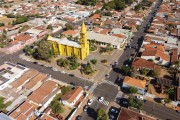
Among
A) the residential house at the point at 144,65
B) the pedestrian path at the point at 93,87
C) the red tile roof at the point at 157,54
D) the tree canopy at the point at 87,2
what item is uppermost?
the tree canopy at the point at 87,2

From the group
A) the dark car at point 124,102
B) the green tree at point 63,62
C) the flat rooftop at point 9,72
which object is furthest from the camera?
the green tree at point 63,62

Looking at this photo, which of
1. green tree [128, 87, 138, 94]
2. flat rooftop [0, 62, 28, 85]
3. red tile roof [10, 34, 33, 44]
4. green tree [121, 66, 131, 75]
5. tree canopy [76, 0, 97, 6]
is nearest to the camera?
green tree [128, 87, 138, 94]

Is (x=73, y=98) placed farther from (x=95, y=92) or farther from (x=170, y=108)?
(x=170, y=108)

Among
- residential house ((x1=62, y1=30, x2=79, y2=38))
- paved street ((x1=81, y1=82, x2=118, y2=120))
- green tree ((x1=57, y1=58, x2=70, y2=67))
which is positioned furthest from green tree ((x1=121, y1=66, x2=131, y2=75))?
residential house ((x1=62, y1=30, x2=79, y2=38))

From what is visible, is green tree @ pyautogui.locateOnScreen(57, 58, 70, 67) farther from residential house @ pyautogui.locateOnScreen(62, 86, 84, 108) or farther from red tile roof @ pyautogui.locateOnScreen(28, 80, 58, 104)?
residential house @ pyautogui.locateOnScreen(62, 86, 84, 108)

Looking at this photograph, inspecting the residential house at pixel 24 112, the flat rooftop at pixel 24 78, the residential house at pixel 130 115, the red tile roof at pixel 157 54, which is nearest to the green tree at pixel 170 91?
the residential house at pixel 130 115

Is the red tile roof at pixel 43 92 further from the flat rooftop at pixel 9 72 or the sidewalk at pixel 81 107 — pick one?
the flat rooftop at pixel 9 72
